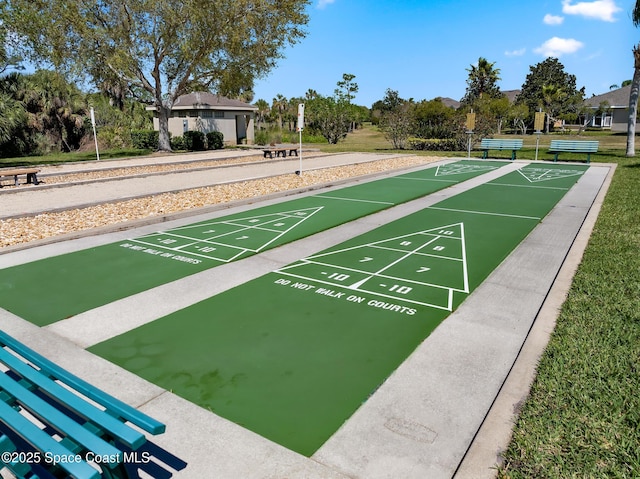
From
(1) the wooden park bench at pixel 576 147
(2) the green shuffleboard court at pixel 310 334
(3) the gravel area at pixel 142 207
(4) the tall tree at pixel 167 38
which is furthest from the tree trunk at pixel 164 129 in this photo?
(2) the green shuffleboard court at pixel 310 334

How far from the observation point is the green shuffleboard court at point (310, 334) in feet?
12.4

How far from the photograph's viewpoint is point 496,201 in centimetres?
1283

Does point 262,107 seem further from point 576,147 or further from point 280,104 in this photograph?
point 576,147

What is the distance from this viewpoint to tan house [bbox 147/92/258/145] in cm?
3566

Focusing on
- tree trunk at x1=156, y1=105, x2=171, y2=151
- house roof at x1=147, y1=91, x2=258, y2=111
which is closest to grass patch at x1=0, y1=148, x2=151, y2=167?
tree trunk at x1=156, y1=105, x2=171, y2=151

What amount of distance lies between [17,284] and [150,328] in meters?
2.83

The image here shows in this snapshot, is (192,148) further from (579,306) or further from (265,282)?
(579,306)

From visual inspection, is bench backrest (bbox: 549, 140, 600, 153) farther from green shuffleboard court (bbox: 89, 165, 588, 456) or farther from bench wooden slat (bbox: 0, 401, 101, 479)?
bench wooden slat (bbox: 0, 401, 101, 479)

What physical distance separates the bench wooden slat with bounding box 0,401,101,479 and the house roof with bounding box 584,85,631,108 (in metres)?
62.8

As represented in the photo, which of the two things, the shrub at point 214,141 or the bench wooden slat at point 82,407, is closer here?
the bench wooden slat at point 82,407

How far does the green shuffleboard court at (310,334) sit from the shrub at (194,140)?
86.5ft

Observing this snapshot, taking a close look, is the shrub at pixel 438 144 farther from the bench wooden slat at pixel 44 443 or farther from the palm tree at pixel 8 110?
the bench wooden slat at pixel 44 443

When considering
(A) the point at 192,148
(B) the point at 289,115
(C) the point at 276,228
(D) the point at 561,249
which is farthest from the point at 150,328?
(B) the point at 289,115

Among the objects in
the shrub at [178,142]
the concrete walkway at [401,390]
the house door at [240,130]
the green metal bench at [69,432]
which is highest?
the house door at [240,130]
